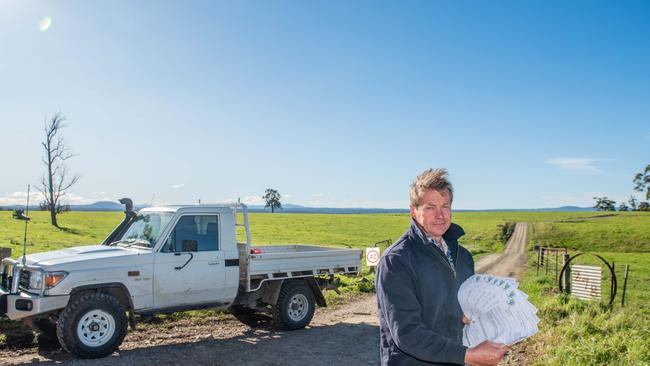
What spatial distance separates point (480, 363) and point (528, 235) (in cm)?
5510

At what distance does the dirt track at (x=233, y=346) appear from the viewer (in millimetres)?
7977

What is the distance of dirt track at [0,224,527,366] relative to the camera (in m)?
7.98

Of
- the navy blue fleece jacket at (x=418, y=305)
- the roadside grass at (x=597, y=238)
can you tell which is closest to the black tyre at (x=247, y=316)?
the navy blue fleece jacket at (x=418, y=305)

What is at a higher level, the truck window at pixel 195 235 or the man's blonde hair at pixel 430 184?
the man's blonde hair at pixel 430 184

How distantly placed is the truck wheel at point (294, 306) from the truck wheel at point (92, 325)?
2940 millimetres

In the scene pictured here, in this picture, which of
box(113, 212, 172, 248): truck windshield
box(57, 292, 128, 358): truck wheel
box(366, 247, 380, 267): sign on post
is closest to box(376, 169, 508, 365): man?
box(57, 292, 128, 358): truck wheel

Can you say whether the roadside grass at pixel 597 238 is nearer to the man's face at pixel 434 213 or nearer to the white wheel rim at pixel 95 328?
the white wheel rim at pixel 95 328

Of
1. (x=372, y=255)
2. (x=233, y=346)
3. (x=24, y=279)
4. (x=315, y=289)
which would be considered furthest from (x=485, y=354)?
(x=372, y=255)

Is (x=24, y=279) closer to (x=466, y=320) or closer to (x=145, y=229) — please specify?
(x=145, y=229)

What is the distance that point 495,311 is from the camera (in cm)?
289

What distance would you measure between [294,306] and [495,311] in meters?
7.77

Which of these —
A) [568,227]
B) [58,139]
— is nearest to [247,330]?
[58,139]

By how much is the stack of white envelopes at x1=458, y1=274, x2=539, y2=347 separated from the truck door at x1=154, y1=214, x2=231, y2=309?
6.68m

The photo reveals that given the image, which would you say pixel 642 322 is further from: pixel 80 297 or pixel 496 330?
pixel 80 297
